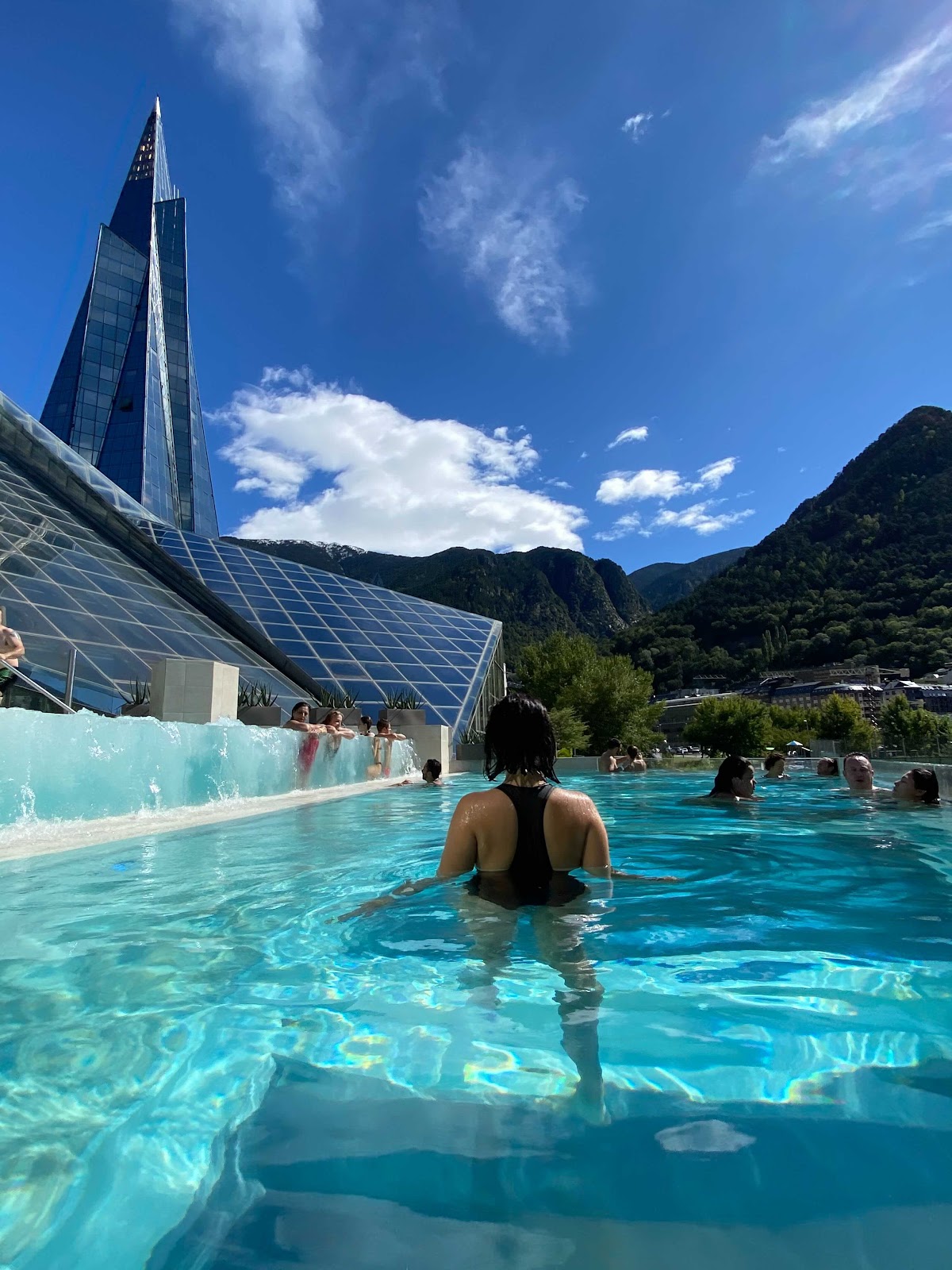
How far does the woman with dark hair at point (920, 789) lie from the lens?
9.65 m

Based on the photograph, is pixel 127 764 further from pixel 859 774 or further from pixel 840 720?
pixel 840 720

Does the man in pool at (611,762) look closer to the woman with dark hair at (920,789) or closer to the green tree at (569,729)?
the green tree at (569,729)

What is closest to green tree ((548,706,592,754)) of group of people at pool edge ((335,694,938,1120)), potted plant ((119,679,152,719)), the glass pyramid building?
the glass pyramid building

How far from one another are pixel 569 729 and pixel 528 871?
28571 mm

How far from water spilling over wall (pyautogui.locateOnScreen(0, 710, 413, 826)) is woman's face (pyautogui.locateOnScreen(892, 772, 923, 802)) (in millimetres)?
8973

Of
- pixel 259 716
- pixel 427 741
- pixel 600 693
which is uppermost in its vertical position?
pixel 600 693

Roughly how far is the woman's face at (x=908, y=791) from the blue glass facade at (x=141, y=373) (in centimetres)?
6356

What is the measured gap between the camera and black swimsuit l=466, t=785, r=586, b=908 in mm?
3475

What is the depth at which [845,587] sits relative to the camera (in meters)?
106

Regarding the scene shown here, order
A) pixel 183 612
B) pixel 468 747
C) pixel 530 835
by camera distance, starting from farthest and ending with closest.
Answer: pixel 468 747
pixel 183 612
pixel 530 835

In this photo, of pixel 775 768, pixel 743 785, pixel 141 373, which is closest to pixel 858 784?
pixel 743 785

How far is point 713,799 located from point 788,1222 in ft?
30.6

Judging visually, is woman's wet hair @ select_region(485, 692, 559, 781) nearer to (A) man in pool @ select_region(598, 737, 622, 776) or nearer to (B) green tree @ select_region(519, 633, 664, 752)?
(A) man in pool @ select_region(598, 737, 622, 776)

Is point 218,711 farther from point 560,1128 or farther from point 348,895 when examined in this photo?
point 560,1128
